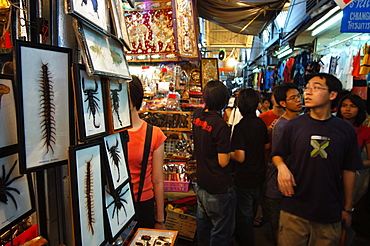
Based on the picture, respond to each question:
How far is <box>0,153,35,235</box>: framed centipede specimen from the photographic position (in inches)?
28.9

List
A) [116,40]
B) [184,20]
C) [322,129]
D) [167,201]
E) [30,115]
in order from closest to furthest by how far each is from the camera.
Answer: [30,115], [116,40], [322,129], [167,201], [184,20]

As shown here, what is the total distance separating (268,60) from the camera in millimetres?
9484

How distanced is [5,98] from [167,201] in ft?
9.44

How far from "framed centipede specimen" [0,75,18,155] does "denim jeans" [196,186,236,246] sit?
1.87m

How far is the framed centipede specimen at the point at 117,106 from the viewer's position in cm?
105

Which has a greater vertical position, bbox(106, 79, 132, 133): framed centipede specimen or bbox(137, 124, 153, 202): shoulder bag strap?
bbox(106, 79, 132, 133): framed centipede specimen

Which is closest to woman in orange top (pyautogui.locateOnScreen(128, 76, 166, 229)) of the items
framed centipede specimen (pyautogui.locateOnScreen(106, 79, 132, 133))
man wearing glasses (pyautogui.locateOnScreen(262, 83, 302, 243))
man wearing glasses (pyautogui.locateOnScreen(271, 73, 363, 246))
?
framed centipede specimen (pyautogui.locateOnScreen(106, 79, 132, 133))

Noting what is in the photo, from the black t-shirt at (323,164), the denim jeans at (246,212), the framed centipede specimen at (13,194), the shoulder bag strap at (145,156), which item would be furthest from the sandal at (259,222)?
the framed centipede specimen at (13,194)

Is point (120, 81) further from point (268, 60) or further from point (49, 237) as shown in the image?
point (268, 60)

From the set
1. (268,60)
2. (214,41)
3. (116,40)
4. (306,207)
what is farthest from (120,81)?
(214,41)

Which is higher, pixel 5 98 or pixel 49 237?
pixel 5 98

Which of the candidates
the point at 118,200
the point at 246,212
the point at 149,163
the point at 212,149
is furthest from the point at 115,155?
the point at 246,212

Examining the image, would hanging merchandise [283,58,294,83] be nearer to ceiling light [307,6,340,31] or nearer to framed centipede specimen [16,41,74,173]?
ceiling light [307,6,340,31]

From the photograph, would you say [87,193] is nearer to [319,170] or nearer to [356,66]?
[319,170]
